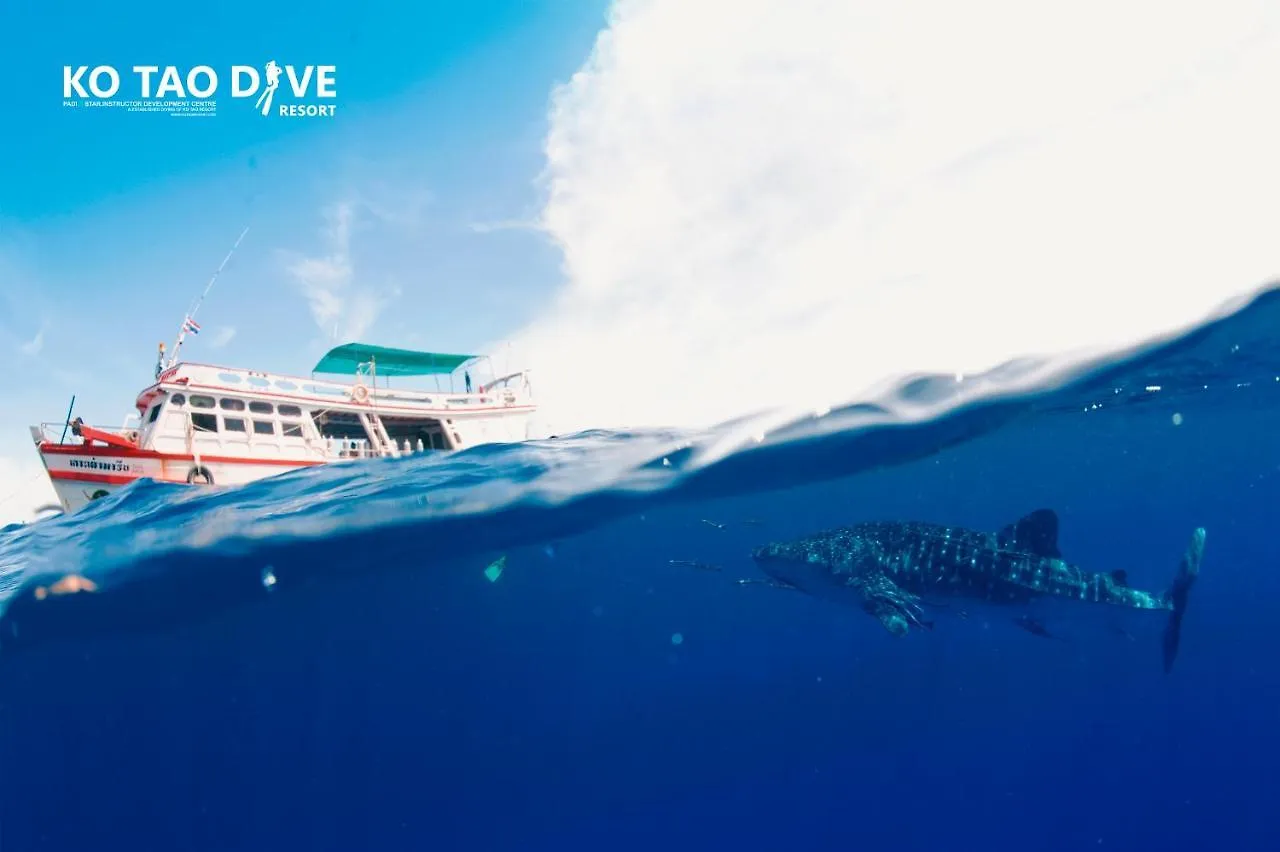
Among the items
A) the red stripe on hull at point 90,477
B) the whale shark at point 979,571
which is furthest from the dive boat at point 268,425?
the whale shark at point 979,571

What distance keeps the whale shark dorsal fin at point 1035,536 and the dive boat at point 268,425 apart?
41.2 ft

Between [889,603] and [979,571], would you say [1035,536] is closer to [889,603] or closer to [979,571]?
[979,571]

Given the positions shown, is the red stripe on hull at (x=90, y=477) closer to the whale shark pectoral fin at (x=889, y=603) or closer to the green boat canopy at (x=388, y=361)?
the green boat canopy at (x=388, y=361)

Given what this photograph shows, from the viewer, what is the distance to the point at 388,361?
2388 centimetres

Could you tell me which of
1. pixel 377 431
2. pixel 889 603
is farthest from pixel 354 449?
pixel 889 603

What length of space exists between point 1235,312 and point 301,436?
79.2ft

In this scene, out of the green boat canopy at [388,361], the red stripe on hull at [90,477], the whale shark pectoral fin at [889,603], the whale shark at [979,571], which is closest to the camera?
the whale shark pectoral fin at [889,603]

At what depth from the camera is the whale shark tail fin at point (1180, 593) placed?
331 inches

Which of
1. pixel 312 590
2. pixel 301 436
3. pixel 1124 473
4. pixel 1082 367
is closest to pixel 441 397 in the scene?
pixel 301 436

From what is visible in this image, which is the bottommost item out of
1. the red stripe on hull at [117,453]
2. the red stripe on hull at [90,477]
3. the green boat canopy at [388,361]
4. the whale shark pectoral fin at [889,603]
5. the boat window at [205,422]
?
the whale shark pectoral fin at [889,603]

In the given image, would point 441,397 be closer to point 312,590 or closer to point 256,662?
point 312,590

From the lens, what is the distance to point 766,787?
3388cm

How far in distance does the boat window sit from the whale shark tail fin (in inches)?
915

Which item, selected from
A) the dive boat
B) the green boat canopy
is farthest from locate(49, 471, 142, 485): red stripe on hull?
the green boat canopy
